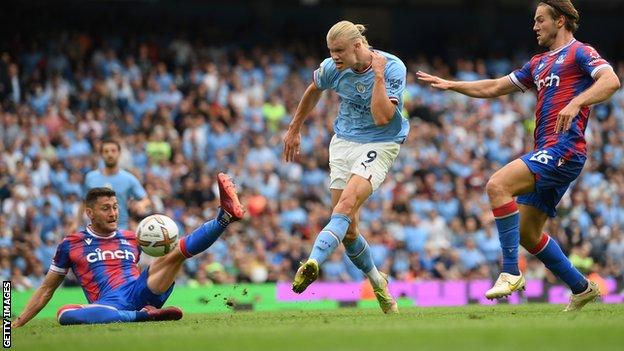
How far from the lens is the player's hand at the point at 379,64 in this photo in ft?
33.4

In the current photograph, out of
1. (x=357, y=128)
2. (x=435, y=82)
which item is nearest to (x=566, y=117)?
(x=435, y=82)

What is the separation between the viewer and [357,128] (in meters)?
10.9

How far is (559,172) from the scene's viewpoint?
10109 millimetres

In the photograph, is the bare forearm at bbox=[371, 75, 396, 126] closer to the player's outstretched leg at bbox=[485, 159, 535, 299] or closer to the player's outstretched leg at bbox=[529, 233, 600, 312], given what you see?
the player's outstretched leg at bbox=[485, 159, 535, 299]

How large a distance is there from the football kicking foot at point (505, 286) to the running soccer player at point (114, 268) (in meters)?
2.31

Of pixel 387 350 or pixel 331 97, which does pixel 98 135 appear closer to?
pixel 331 97

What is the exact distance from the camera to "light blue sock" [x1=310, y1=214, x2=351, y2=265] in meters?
9.84

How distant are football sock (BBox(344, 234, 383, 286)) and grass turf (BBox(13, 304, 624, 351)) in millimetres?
544

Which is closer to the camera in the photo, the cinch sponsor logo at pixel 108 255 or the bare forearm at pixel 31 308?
the bare forearm at pixel 31 308

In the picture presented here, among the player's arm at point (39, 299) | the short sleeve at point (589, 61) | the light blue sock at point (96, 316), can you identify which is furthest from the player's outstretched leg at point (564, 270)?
the player's arm at point (39, 299)

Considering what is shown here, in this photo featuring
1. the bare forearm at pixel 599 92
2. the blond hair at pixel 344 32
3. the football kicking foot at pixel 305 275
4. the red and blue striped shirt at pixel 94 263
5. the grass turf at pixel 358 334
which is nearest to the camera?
the grass turf at pixel 358 334

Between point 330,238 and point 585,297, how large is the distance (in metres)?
2.53

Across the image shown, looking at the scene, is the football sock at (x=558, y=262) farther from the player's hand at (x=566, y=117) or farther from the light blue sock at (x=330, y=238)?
the light blue sock at (x=330, y=238)

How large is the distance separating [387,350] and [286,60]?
760 inches
